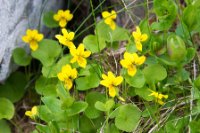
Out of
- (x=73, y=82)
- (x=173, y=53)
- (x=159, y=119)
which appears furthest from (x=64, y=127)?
(x=173, y=53)

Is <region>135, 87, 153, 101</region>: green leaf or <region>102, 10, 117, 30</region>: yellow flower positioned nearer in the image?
<region>135, 87, 153, 101</region>: green leaf

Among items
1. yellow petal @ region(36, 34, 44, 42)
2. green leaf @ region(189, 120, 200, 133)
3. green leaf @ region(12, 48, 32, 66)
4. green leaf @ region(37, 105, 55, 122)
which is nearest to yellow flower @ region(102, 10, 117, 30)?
yellow petal @ region(36, 34, 44, 42)

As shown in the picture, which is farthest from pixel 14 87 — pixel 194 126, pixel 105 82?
pixel 194 126

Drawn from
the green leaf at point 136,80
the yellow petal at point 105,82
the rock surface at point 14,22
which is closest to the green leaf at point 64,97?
the yellow petal at point 105,82

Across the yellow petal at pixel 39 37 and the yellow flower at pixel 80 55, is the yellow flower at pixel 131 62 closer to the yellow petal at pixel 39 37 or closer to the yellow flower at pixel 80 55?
the yellow flower at pixel 80 55

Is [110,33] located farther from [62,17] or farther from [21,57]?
[21,57]

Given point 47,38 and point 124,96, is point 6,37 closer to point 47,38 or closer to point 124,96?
point 47,38

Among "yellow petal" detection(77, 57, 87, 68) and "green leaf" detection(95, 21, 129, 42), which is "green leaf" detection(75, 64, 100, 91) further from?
"green leaf" detection(95, 21, 129, 42)

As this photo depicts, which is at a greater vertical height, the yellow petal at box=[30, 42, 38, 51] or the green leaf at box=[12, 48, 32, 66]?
the yellow petal at box=[30, 42, 38, 51]
